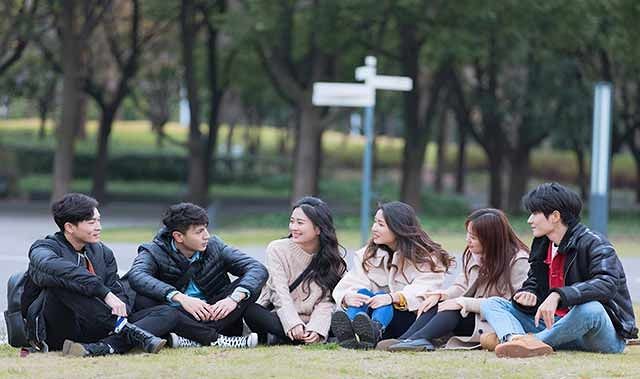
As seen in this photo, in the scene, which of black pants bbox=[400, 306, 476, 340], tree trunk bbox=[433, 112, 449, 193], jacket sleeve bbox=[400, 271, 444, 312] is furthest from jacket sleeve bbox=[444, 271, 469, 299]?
tree trunk bbox=[433, 112, 449, 193]


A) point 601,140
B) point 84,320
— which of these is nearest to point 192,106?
point 601,140

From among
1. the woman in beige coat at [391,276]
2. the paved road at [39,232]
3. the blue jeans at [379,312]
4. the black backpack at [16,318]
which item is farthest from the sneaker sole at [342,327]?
the paved road at [39,232]

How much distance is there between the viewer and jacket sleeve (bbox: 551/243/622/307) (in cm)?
→ 740

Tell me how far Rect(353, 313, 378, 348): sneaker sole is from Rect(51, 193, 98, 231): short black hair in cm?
185

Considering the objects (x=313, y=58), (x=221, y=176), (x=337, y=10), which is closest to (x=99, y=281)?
(x=337, y=10)

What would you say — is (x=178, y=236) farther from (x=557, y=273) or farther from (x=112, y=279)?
(x=557, y=273)

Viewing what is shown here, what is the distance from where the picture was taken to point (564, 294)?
7.39 meters

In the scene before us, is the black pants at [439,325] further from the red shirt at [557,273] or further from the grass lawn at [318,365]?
the red shirt at [557,273]

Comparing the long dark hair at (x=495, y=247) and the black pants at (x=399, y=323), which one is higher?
the long dark hair at (x=495, y=247)

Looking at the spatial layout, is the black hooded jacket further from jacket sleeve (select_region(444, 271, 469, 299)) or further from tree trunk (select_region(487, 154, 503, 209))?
tree trunk (select_region(487, 154, 503, 209))

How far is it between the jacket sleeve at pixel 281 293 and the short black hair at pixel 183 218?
692 mm

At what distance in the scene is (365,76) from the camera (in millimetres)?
16531

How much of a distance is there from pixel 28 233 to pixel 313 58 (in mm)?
7993

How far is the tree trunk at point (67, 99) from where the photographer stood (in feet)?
89.0
